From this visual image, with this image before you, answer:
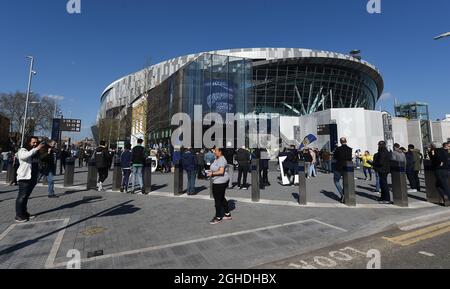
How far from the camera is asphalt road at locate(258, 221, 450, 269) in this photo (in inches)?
137

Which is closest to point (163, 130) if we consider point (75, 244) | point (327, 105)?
point (327, 105)

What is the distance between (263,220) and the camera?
19.3 ft

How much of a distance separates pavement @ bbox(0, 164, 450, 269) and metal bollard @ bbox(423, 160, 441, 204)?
307 millimetres

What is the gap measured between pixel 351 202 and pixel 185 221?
15.7ft

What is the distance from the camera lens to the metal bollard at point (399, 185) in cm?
711

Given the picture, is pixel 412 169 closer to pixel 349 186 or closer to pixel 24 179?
pixel 349 186

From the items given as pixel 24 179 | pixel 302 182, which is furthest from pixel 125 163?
pixel 302 182

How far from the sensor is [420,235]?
474 centimetres

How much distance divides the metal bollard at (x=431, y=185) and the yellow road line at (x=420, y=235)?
2777 mm

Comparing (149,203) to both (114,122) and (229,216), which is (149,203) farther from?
(114,122)

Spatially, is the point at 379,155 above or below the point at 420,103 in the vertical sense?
below

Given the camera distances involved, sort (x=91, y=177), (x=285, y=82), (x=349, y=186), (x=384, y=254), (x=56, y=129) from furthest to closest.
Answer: (x=285, y=82)
(x=56, y=129)
(x=91, y=177)
(x=349, y=186)
(x=384, y=254)

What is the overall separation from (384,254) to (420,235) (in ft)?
5.01

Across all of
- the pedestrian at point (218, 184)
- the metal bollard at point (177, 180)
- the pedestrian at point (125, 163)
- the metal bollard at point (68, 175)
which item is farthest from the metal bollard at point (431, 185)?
the metal bollard at point (68, 175)
